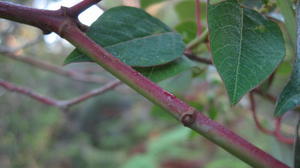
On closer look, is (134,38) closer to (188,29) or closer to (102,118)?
(188,29)

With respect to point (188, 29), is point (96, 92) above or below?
below

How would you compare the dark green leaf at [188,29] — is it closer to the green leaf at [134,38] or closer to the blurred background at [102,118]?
the blurred background at [102,118]

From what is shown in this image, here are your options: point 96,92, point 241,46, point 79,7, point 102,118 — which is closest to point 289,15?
point 241,46

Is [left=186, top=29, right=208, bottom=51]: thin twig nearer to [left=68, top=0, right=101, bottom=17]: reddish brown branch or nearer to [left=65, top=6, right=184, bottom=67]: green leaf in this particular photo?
[left=65, top=6, right=184, bottom=67]: green leaf

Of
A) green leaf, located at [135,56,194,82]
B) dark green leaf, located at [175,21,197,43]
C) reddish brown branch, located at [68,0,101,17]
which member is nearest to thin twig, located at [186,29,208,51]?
dark green leaf, located at [175,21,197,43]

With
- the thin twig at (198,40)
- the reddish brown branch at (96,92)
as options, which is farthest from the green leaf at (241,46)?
the reddish brown branch at (96,92)

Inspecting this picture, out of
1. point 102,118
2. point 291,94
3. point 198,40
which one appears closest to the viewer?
point 291,94
